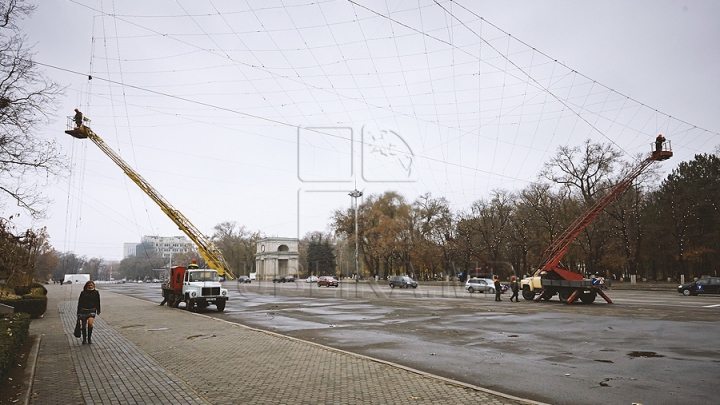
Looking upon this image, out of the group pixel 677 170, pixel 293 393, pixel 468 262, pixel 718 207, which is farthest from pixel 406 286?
pixel 293 393

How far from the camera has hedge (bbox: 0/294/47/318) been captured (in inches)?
780

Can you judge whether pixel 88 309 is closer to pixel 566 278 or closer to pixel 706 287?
pixel 566 278

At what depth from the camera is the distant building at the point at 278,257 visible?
102 m

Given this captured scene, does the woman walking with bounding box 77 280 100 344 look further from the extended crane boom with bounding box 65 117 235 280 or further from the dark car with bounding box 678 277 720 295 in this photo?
the dark car with bounding box 678 277 720 295

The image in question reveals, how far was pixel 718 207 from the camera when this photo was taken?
5159 centimetres

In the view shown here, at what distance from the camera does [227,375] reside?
28.7 ft

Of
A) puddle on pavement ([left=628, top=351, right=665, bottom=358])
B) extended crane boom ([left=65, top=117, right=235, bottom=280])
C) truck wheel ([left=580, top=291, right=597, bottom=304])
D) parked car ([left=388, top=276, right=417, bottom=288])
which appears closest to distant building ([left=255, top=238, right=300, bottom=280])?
parked car ([left=388, top=276, right=417, bottom=288])

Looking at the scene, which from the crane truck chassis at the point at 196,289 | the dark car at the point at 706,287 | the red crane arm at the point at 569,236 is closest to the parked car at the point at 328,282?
the red crane arm at the point at 569,236

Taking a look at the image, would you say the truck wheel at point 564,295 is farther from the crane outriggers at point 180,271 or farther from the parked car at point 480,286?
the crane outriggers at point 180,271

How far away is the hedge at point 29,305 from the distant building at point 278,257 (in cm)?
7883

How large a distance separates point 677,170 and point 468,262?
31.7 meters

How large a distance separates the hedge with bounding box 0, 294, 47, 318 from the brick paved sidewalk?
7.80 meters

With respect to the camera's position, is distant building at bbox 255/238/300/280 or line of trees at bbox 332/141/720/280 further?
distant building at bbox 255/238/300/280

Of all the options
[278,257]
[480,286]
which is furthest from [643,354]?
[278,257]
